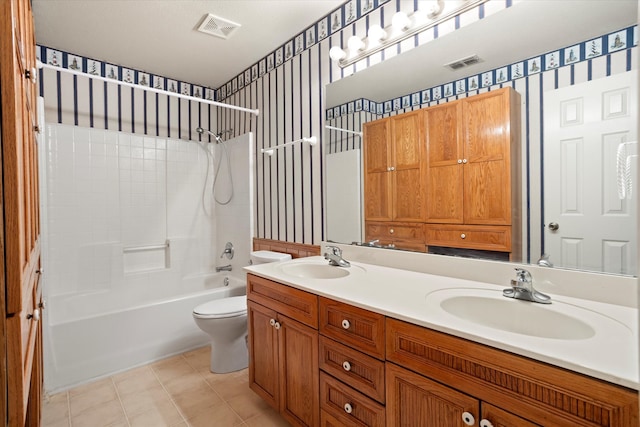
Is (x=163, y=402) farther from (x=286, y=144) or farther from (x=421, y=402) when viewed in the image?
(x=286, y=144)

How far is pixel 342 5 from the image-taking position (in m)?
2.00

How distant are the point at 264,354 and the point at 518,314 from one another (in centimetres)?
122

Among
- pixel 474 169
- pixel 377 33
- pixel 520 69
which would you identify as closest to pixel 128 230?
pixel 377 33

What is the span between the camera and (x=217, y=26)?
7.12ft

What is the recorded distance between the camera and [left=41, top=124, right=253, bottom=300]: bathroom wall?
2521 millimetres

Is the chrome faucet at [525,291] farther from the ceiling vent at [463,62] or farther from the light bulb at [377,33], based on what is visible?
the light bulb at [377,33]

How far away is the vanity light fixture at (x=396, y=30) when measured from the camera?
59.3 inches

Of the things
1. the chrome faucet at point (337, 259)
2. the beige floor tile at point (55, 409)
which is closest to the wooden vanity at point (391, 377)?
the chrome faucet at point (337, 259)

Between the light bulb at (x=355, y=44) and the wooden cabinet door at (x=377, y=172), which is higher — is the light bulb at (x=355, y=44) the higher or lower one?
the higher one

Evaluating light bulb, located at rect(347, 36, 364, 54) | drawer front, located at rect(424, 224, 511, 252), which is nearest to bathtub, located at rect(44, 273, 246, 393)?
drawer front, located at rect(424, 224, 511, 252)

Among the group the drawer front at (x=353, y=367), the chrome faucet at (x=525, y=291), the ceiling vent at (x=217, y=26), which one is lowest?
the drawer front at (x=353, y=367)

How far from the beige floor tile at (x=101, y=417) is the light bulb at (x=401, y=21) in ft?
8.36

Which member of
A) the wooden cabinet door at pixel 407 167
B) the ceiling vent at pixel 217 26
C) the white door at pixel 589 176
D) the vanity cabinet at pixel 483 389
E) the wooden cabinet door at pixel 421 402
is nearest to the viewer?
the vanity cabinet at pixel 483 389

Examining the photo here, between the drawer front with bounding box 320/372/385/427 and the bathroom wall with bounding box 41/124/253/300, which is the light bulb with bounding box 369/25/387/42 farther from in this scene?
the drawer front with bounding box 320/372/385/427
